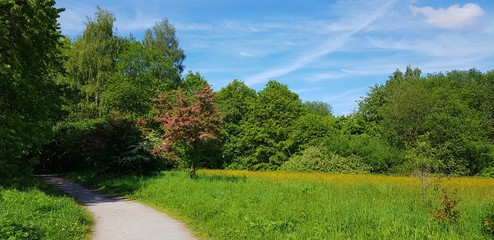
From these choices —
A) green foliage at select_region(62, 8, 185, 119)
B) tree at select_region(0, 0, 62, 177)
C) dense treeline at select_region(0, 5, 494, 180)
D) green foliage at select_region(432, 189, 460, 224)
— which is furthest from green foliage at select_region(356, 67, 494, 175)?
tree at select_region(0, 0, 62, 177)

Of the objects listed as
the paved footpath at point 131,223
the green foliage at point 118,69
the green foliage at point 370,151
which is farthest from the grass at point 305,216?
the green foliage at point 118,69

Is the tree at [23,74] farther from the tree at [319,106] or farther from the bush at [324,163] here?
the tree at [319,106]

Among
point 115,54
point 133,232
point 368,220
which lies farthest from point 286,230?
point 115,54

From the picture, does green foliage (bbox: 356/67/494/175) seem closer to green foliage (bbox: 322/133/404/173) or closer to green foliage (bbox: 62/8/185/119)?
green foliage (bbox: 322/133/404/173)

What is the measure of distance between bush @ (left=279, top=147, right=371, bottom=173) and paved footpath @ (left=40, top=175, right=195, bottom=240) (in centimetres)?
2573

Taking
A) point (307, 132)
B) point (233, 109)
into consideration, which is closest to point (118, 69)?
point (233, 109)

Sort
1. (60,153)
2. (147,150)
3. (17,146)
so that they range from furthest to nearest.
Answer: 1. (60,153)
2. (147,150)
3. (17,146)

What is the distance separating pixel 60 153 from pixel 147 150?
17.0m

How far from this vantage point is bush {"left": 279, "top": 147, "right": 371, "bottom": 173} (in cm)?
3759

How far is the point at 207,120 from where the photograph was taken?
21.2m

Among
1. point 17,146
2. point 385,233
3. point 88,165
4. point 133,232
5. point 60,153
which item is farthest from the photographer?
point 60,153

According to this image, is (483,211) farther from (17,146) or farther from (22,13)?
(22,13)

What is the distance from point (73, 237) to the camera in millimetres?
8867

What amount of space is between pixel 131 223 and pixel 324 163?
29.9 metres
